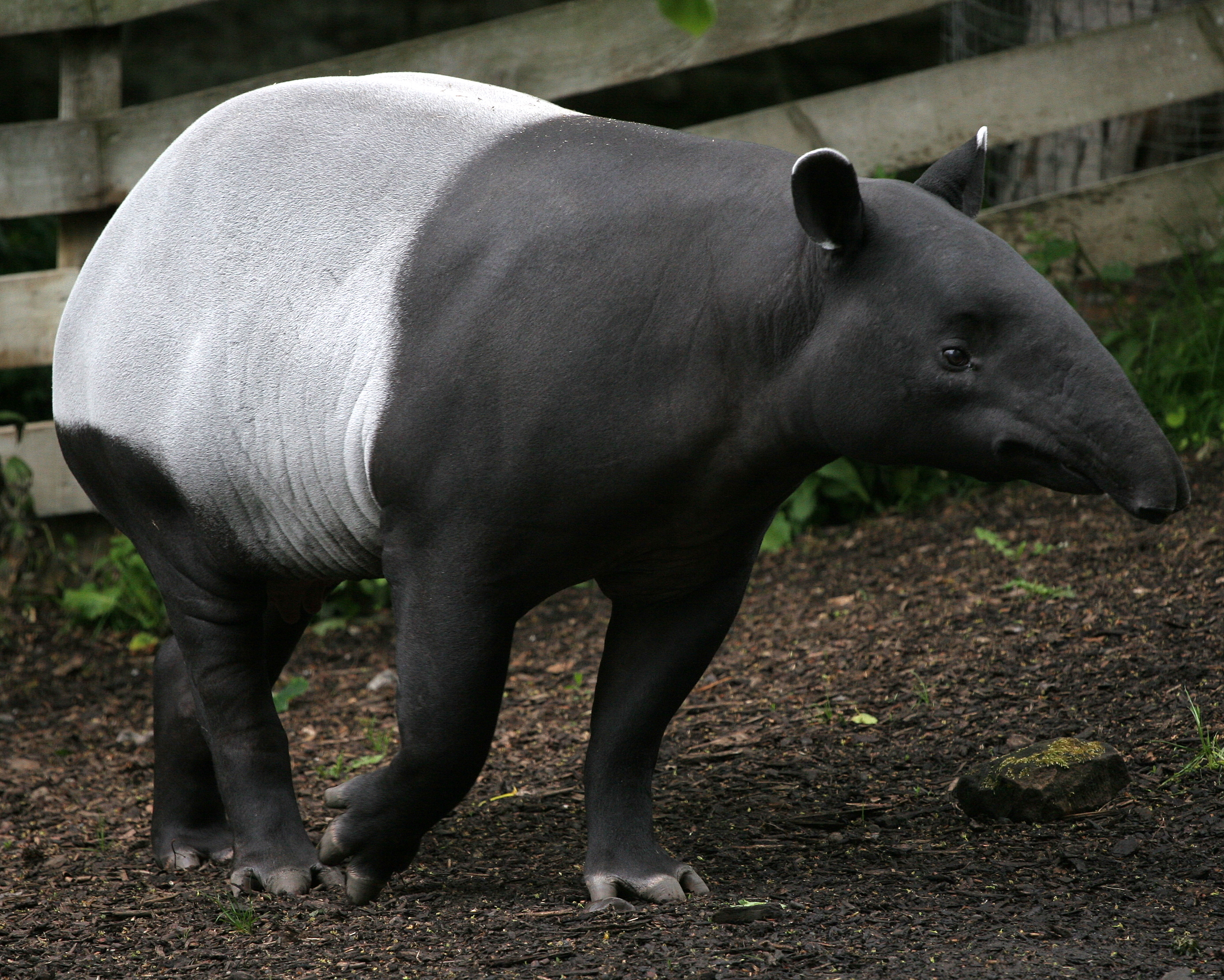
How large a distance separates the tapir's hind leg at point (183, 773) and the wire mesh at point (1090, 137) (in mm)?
4290

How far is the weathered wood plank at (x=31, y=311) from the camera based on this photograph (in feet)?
18.2

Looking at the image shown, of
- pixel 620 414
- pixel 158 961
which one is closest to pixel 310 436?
pixel 620 414

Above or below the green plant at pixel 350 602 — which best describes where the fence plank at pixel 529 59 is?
above

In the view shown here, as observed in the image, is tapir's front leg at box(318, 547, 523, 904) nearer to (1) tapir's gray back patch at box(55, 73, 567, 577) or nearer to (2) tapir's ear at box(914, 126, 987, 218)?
(1) tapir's gray back patch at box(55, 73, 567, 577)

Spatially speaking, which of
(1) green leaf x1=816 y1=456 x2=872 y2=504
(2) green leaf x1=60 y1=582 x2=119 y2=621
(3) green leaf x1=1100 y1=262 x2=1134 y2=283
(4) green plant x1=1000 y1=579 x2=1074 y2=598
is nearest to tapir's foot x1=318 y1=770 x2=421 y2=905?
(4) green plant x1=1000 y1=579 x2=1074 y2=598

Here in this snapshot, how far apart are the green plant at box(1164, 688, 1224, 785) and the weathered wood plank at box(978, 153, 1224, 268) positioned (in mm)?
2786

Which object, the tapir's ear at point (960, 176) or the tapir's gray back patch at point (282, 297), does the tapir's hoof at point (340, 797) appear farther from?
the tapir's ear at point (960, 176)

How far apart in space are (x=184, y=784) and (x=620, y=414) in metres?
1.65

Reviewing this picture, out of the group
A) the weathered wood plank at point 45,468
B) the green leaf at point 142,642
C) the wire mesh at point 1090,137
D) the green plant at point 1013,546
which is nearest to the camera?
the green plant at point 1013,546

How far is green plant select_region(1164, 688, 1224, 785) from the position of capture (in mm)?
3195

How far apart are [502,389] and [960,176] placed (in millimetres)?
915

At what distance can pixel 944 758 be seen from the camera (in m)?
3.55

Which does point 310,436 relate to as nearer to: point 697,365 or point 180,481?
point 180,481

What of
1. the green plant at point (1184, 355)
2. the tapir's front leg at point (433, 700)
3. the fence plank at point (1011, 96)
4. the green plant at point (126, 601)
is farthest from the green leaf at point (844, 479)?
the tapir's front leg at point (433, 700)
